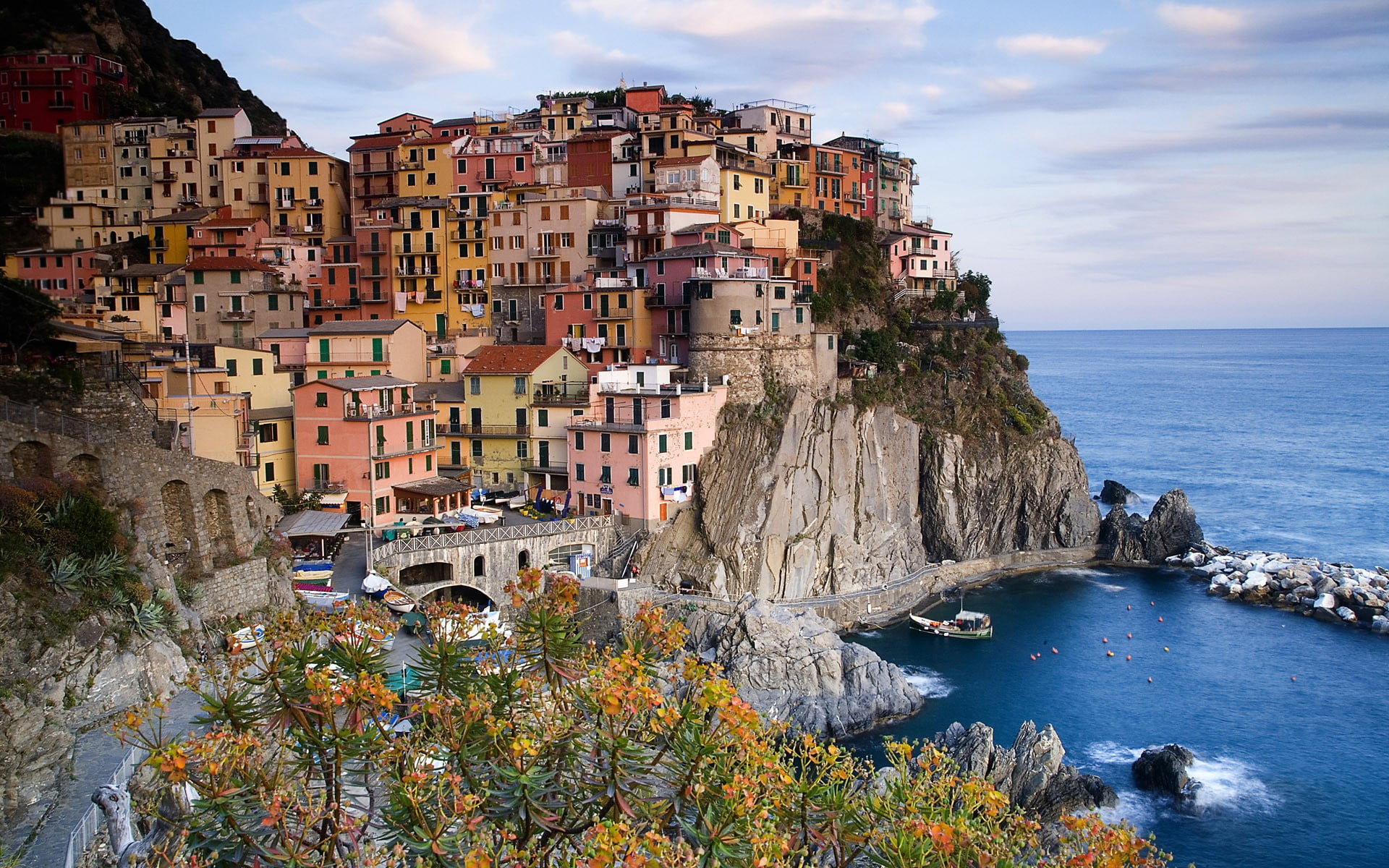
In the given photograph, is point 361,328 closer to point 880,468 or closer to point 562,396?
point 562,396

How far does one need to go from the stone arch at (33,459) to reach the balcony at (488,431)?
20484mm

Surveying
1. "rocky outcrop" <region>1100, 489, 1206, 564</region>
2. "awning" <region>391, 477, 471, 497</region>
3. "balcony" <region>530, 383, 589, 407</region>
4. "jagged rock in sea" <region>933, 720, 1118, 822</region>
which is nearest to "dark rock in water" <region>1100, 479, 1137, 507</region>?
"rocky outcrop" <region>1100, 489, 1206, 564</region>

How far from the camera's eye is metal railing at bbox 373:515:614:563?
39000 mm

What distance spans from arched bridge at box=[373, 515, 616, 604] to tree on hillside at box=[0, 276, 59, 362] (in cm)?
1305

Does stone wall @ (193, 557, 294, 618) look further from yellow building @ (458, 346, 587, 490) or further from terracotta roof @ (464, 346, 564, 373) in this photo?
terracotta roof @ (464, 346, 564, 373)

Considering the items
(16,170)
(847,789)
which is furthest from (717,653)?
(16,170)

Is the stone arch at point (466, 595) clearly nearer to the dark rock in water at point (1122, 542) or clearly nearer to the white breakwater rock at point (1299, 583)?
the dark rock in water at point (1122, 542)

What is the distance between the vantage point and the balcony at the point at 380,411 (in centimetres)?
4309

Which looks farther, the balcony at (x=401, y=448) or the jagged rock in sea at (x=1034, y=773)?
the balcony at (x=401, y=448)

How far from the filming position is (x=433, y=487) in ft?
145

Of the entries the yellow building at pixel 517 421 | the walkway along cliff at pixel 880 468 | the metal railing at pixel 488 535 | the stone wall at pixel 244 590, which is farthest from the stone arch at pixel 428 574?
the yellow building at pixel 517 421

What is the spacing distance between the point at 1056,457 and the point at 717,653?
28.8 metres

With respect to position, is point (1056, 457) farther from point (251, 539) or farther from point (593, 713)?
point (593, 713)

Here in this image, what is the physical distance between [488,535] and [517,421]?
8.95 metres
